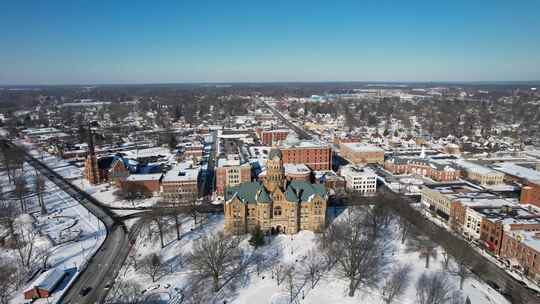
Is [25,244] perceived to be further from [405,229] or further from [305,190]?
[405,229]

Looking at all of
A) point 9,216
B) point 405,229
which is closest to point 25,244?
point 9,216

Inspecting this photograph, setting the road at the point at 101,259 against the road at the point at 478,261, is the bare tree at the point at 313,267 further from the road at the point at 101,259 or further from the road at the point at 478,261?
the road at the point at 101,259

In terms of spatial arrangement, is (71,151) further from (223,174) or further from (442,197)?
(442,197)

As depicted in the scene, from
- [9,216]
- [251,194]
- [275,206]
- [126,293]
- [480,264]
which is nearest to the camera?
[126,293]

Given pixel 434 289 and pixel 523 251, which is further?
pixel 523 251

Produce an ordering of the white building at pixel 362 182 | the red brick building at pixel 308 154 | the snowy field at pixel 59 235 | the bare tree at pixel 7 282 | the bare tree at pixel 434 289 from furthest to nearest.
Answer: the red brick building at pixel 308 154 < the white building at pixel 362 182 < the snowy field at pixel 59 235 < the bare tree at pixel 7 282 < the bare tree at pixel 434 289

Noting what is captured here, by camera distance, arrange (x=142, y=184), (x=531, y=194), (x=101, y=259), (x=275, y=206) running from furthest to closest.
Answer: (x=142, y=184) < (x=531, y=194) < (x=275, y=206) < (x=101, y=259)

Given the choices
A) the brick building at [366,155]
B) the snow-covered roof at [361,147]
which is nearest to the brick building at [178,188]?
the brick building at [366,155]
